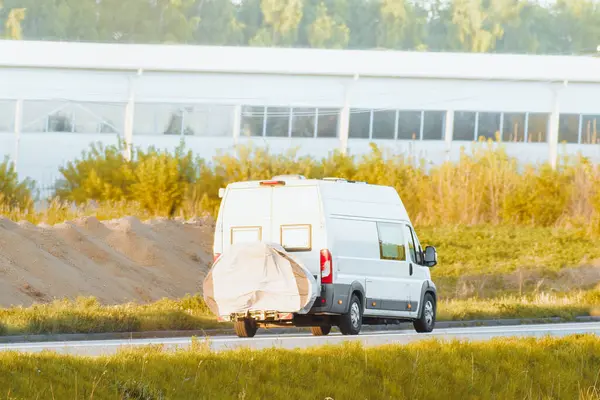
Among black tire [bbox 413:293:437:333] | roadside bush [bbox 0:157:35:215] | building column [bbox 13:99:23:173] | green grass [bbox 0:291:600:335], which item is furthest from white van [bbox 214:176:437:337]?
building column [bbox 13:99:23:173]

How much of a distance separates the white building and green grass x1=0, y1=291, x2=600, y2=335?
102 ft

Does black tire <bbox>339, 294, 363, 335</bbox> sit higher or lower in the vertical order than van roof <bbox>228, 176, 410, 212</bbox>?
lower

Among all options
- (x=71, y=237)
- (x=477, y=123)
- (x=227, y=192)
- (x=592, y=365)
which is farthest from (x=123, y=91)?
(x=592, y=365)

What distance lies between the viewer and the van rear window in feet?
66.5

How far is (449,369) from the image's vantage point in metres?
15.7

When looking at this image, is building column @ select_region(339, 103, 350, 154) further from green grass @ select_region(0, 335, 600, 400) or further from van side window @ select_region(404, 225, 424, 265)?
green grass @ select_region(0, 335, 600, 400)

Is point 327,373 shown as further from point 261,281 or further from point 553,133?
point 553,133

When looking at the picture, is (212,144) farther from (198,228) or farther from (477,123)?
(198,228)

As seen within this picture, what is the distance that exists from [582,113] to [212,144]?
1609cm

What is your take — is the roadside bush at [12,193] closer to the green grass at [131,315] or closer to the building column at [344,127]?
the green grass at [131,315]

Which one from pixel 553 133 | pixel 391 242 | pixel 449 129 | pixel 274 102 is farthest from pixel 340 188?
pixel 553 133

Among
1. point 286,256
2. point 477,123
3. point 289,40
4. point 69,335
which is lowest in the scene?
point 69,335

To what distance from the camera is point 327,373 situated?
47.5ft

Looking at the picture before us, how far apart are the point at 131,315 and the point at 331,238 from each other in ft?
13.4
